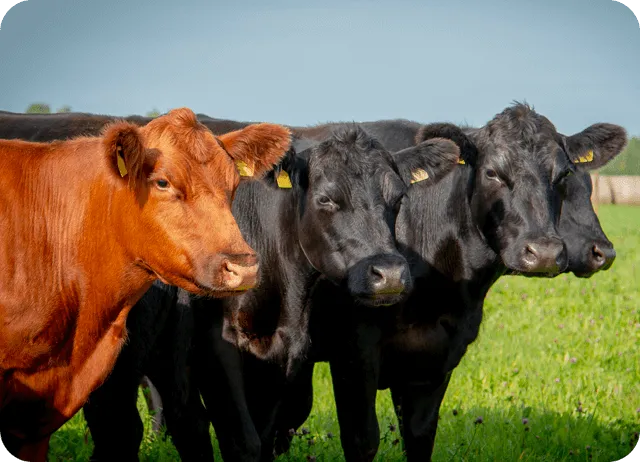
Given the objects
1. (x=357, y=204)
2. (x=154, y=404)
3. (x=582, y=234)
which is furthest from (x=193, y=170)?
(x=154, y=404)

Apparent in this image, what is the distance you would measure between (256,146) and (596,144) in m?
3.16

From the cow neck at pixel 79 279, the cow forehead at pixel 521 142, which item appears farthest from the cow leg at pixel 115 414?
the cow forehead at pixel 521 142

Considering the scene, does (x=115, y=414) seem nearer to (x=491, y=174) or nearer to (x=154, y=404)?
(x=154, y=404)

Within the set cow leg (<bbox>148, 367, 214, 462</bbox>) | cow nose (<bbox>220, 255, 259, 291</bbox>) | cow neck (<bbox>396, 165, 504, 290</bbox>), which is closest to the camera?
cow nose (<bbox>220, 255, 259, 291</bbox>)

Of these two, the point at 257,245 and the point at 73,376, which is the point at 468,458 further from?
the point at 73,376

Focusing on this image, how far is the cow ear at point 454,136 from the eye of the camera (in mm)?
6441

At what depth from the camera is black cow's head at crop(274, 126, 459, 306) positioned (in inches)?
214

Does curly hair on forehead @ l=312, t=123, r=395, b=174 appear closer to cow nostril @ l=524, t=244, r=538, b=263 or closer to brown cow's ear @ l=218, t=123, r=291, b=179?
brown cow's ear @ l=218, t=123, r=291, b=179

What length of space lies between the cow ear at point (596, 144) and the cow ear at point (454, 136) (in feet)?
2.78

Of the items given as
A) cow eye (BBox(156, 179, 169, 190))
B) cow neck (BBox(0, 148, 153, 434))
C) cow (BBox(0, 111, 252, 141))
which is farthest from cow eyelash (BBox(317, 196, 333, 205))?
cow eye (BBox(156, 179, 169, 190))

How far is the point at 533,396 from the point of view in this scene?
7.95 meters

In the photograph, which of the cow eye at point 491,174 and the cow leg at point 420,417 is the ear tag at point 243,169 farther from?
the cow leg at point 420,417

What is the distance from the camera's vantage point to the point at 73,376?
4656mm

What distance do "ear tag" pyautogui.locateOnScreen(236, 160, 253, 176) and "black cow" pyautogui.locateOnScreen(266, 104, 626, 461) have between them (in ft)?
4.32
